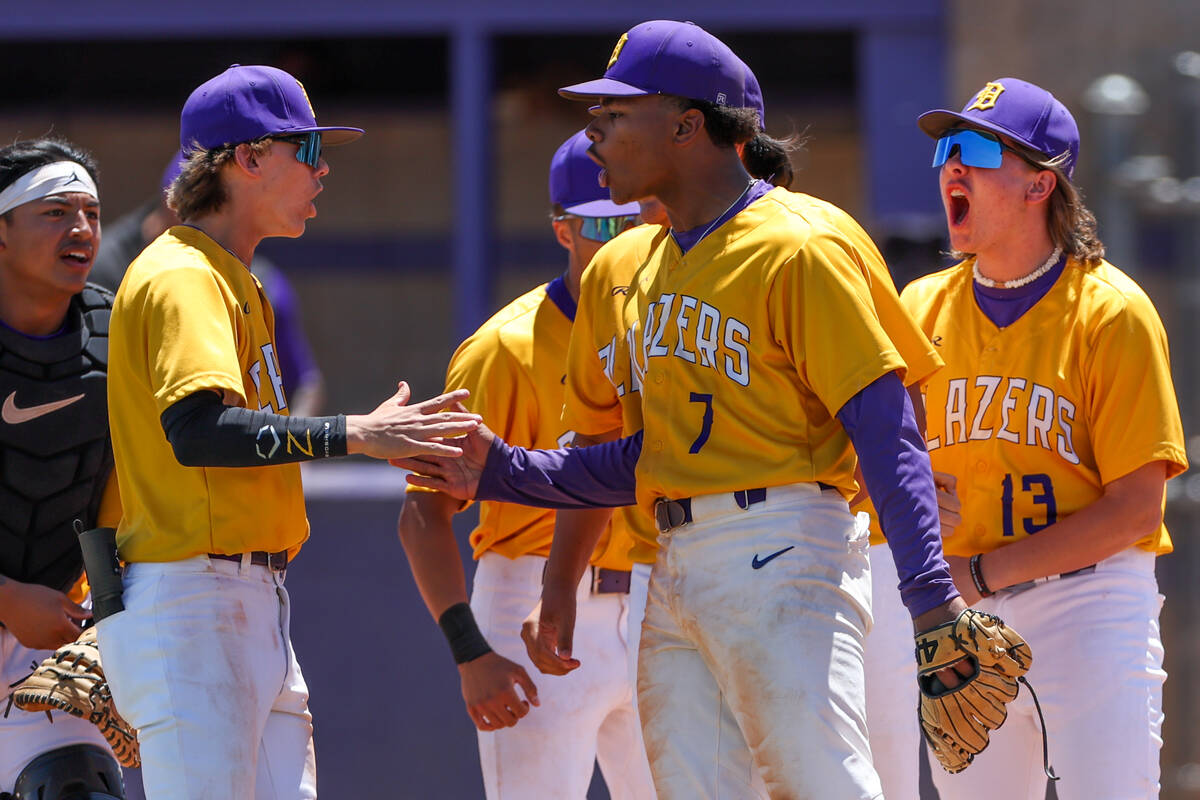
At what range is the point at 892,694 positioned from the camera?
3785 millimetres

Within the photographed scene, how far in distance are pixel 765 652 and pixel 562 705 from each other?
112cm

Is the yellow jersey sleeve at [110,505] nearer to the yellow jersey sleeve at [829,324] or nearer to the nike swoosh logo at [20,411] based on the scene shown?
the nike swoosh logo at [20,411]

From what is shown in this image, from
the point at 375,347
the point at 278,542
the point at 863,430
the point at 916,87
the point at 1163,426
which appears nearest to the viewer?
the point at 863,430

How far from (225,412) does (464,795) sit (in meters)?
4.03

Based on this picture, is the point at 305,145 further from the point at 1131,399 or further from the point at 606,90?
the point at 1131,399

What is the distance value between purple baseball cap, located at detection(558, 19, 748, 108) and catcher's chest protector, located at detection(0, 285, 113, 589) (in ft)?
4.95

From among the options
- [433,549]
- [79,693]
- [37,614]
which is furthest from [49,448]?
[433,549]

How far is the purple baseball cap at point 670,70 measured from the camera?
9.96 ft

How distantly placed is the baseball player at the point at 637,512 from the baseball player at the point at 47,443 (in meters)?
1.15

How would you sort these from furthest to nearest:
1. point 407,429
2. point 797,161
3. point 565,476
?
1. point 797,161
2. point 565,476
3. point 407,429

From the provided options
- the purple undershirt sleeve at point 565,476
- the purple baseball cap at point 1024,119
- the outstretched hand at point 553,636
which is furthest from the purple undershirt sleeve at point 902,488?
the purple baseball cap at point 1024,119

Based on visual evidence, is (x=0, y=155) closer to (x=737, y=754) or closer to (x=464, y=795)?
(x=737, y=754)

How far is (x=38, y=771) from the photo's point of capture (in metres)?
3.66

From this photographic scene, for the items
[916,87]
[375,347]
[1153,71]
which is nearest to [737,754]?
[916,87]
